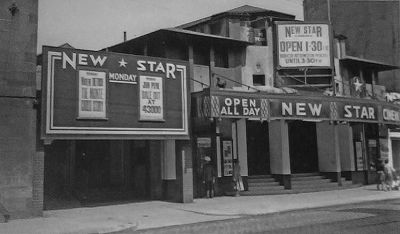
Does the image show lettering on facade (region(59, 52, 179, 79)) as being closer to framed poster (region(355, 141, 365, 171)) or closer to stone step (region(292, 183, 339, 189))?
stone step (region(292, 183, 339, 189))

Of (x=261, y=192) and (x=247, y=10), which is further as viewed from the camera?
(x=247, y=10)

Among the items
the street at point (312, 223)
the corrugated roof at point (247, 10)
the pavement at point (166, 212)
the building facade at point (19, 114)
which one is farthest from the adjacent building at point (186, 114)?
the street at point (312, 223)

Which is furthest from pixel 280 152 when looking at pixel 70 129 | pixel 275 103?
pixel 70 129

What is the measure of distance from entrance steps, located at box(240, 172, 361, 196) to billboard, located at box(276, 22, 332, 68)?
5809 mm

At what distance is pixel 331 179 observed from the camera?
25.4m

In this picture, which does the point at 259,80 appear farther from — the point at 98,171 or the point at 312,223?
the point at 312,223

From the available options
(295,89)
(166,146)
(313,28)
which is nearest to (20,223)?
(166,146)

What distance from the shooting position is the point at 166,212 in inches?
636

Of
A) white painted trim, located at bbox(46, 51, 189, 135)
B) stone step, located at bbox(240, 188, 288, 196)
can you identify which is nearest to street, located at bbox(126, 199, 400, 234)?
white painted trim, located at bbox(46, 51, 189, 135)

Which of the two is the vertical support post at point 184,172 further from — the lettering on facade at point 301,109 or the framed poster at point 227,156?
the lettering on facade at point 301,109

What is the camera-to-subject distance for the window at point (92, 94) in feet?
53.2

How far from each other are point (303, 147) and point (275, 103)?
672cm

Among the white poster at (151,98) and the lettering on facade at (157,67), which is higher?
the lettering on facade at (157,67)

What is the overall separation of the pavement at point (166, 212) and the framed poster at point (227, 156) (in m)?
1.51
